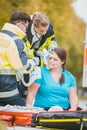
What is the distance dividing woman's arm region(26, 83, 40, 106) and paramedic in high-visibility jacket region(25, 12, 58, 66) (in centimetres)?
43

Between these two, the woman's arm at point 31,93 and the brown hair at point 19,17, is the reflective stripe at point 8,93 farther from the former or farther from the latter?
the brown hair at point 19,17

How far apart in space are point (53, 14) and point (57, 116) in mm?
21630

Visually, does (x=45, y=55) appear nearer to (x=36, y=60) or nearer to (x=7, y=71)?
(x=36, y=60)

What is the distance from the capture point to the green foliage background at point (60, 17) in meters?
20.4

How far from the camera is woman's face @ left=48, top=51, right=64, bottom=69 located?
1016 centimetres

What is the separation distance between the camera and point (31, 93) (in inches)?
401

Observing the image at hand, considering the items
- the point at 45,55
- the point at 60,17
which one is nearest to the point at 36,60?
the point at 45,55

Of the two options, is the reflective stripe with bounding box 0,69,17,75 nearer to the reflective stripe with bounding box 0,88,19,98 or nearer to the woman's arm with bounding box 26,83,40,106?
the reflective stripe with bounding box 0,88,19,98

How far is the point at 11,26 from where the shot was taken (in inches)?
399

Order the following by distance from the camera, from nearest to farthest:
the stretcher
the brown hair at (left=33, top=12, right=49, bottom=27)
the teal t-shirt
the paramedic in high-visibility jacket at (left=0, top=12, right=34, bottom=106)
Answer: the stretcher, the paramedic in high-visibility jacket at (left=0, top=12, right=34, bottom=106), the teal t-shirt, the brown hair at (left=33, top=12, right=49, bottom=27)

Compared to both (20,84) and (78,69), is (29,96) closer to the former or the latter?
(20,84)

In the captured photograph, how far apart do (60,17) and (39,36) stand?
2265 centimetres

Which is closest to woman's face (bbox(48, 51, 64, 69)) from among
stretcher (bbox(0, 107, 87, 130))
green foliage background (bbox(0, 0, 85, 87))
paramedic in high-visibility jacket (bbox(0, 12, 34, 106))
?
paramedic in high-visibility jacket (bbox(0, 12, 34, 106))

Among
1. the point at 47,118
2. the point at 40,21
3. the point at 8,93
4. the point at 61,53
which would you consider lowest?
the point at 47,118
